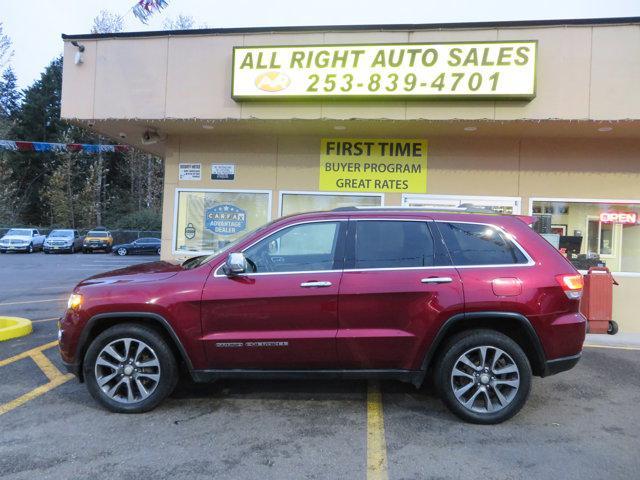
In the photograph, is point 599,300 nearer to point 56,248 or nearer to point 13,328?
point 13,328

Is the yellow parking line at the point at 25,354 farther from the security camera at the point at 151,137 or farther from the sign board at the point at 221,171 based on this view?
the security camera at the point at 151,137

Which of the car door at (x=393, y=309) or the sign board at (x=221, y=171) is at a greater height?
the sign board at (x=221, y=171)

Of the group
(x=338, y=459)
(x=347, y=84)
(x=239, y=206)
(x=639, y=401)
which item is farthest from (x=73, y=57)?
(x=639, y=401)

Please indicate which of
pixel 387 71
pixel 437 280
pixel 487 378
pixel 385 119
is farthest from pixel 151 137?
pixel 487 378

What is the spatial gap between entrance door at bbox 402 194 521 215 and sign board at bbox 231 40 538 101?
1.96 metres

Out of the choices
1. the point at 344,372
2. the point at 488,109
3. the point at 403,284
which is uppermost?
the point at 488,109

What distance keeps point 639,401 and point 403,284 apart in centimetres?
285

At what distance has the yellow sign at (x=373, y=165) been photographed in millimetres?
9133

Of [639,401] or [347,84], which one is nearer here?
[639,401]

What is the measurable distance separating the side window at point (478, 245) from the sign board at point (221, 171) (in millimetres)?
5768

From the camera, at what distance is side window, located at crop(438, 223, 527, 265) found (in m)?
4.40

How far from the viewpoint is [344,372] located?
172 inches

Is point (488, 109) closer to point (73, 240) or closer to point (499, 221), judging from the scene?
point (499, 221)

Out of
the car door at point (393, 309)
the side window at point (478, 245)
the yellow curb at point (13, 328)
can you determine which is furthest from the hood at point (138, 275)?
the yellow curb at point (13, 328)
